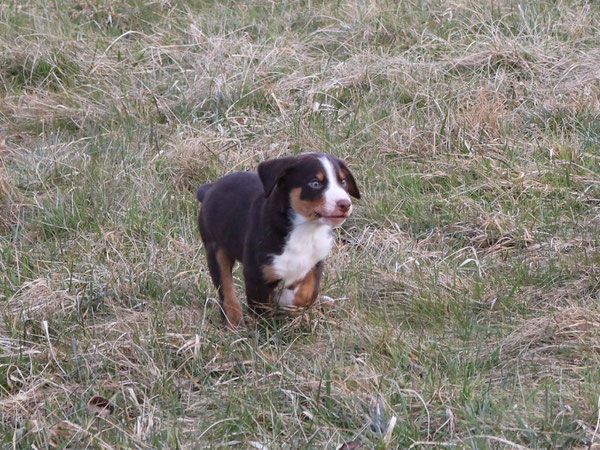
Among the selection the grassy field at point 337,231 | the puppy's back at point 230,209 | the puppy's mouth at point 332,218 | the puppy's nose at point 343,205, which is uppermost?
the puppy's nose at point 343,205

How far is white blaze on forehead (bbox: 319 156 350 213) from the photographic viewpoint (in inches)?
→ 160

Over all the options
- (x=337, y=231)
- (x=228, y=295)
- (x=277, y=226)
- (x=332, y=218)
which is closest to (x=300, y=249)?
(x=277, y=226)

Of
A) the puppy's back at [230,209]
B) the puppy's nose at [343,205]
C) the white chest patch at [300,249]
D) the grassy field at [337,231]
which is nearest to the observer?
the grassy field at [337,231]

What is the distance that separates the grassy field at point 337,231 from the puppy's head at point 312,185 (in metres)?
0.55

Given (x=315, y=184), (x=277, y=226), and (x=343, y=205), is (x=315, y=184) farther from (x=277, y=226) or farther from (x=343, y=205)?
(x=277, y=226)

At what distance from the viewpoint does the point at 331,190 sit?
162 inches

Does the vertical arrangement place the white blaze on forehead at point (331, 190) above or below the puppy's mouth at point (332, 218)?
above

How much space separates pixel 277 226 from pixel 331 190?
1.07 ft

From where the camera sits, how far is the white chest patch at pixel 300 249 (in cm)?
430

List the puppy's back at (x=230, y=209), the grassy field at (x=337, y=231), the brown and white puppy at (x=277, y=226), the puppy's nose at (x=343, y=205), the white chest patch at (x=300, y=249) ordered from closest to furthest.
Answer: the grassy field at (x=337, y=231)
the puppy's nose at (x=343, y=205)
the brown and white puppy at (x=277, y=226)
the white chest patch at (x=300, y=249)
the puppy's back at (x=230, y=209)

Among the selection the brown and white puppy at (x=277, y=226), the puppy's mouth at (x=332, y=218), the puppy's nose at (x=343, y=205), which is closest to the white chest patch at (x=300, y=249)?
the brown and white puppy at (x=277, y=226)

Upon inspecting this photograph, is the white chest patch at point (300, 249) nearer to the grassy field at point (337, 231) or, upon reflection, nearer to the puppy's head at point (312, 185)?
the puppy's head at point (312, 185)

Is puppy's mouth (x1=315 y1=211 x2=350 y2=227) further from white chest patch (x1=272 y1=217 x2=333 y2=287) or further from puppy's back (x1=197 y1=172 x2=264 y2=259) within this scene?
puppy's back (x1=197 y1=172 x2=264 y2=259)

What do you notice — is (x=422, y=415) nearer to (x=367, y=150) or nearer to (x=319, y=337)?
(x=319, y=337)
